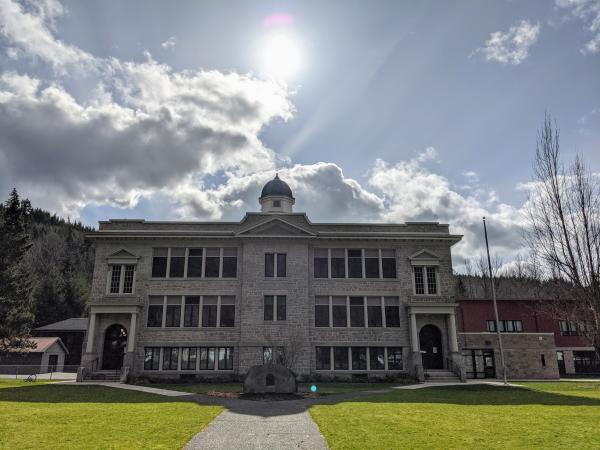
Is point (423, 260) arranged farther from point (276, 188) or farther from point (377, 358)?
point (276, 188)

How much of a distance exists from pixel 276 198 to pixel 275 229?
614 cm

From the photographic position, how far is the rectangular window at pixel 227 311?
31.8m

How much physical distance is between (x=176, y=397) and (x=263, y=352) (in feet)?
35.8

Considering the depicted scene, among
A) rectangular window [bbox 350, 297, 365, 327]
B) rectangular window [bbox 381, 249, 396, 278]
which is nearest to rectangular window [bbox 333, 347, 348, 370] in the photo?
rectangular window [bbox 350, 297, 365, 327]

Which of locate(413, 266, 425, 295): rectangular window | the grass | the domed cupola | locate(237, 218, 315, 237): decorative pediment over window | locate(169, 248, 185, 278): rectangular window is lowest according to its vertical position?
the grass

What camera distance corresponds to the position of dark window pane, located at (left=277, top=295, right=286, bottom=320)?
104 feet

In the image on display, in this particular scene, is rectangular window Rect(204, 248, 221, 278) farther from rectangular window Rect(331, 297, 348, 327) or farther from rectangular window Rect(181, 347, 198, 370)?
rectangular window Rect(331, 297, 348, 327)

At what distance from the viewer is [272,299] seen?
31.9 m

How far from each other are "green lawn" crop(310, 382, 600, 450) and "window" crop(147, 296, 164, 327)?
1762cm

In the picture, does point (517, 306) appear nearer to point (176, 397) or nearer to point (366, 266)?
point (366, 266)

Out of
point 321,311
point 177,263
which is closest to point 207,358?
point 177,263

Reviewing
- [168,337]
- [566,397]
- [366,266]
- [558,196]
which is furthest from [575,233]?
[168,337]

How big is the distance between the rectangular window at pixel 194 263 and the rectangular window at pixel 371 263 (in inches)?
481

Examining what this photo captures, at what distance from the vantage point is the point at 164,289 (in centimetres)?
3238
